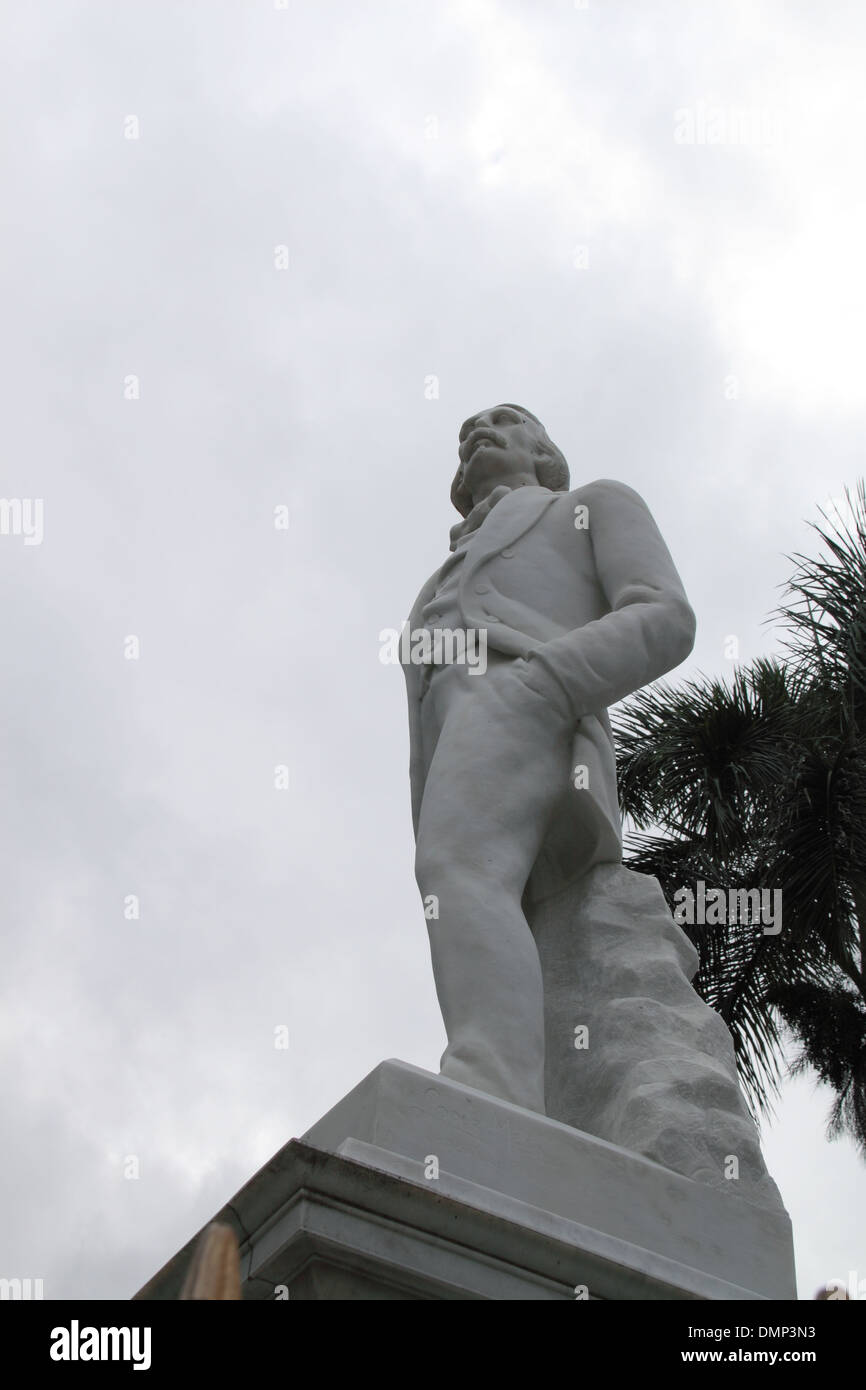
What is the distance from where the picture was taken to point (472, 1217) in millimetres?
3066

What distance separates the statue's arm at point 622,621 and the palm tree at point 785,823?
25.3ft

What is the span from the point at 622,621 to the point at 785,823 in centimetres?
840

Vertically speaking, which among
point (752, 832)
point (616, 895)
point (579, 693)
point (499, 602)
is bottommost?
point (616, 895)

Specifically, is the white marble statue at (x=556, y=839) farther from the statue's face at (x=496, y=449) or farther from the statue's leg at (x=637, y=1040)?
the statue's face at (x=496, y=449)

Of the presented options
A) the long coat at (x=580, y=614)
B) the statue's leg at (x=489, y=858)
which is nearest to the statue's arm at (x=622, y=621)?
the long coat at (x=580, y=614)

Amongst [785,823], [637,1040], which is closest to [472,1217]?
[637,1040]

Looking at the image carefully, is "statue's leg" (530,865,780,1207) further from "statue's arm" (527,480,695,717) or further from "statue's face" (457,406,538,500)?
"statue's face" (457,406,538,500)

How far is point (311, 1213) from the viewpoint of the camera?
9.71ft

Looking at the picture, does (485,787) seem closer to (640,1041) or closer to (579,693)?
(579,693)

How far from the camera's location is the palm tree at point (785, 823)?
12484 millimetres

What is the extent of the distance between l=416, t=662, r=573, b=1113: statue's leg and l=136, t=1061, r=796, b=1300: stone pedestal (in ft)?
0.95
